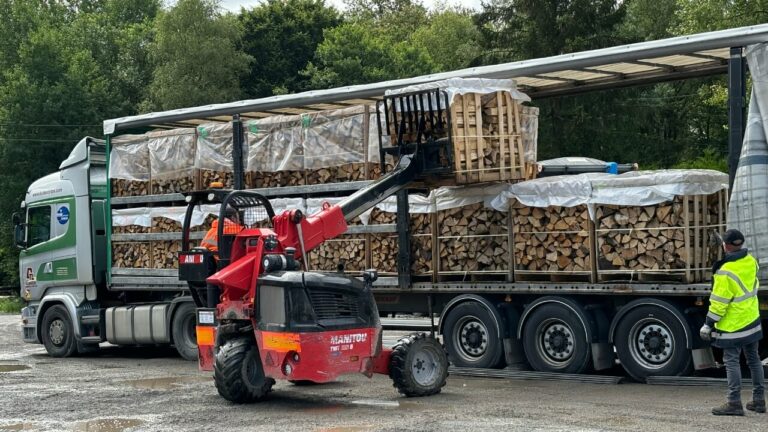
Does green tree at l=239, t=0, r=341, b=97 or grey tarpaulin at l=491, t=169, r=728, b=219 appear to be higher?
green tree at l=239, t=0, r=341, b=97

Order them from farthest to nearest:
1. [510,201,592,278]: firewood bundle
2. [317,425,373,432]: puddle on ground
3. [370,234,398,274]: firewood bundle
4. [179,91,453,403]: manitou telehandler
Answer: [370,234,398,274]: firewood bundle, [510,201,592,278]: firewood bundle, [179,91,453,403]: manitou telehandler, [317,425,373,432]: puddle on ground

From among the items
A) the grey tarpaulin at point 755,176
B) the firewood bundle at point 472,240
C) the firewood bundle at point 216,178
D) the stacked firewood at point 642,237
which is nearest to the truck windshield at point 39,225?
the firewood bundle at point 216,178

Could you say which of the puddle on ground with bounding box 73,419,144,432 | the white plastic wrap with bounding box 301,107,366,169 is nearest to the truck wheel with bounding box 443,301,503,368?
the white plastic wrap with bounding box 301,107,366,169

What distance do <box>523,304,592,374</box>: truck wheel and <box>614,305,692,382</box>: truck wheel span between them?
0.49 meters

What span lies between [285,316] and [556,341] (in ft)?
14.0

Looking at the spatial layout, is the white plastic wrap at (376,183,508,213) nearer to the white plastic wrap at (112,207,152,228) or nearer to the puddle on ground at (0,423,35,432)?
the white plastic wrap at (112,207,152,228)

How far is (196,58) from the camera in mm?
48906

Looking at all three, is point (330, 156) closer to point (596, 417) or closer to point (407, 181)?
point (407, 181)

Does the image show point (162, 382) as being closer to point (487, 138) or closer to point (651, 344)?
point (487, 138)

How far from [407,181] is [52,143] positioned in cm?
3316

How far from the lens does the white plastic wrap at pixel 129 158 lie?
18609 millimetres

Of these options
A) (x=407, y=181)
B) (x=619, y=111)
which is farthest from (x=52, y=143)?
(x=407, y=181)

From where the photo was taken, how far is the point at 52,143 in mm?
44094

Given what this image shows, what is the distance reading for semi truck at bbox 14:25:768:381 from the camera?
12.8 metres
